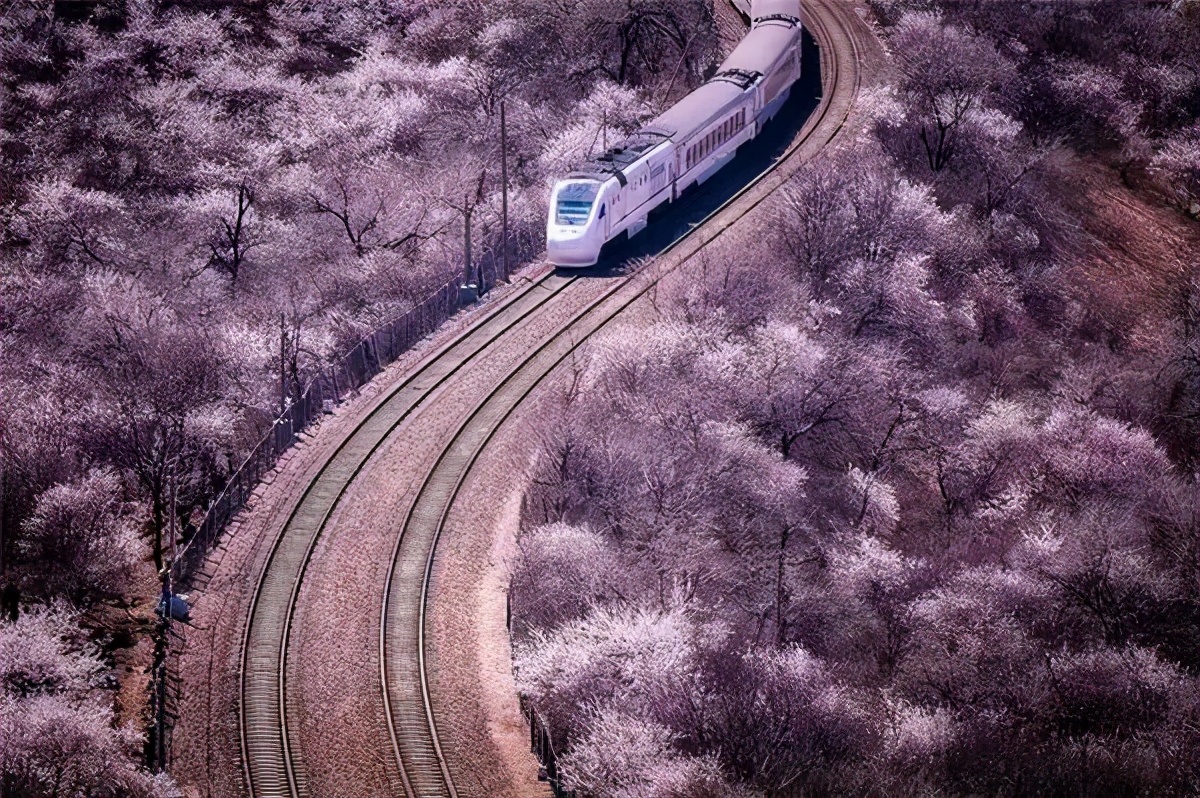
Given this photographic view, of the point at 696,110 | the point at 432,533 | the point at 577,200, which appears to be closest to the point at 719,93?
the point at 696,110

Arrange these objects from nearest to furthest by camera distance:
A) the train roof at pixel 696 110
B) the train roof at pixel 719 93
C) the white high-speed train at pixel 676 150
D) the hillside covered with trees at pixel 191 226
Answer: the hillside covered with trees at pixel 191 226, the white high-speed train at pixel 676 150, the train roof at pixel 719 93, the train roof at pixel 696 110

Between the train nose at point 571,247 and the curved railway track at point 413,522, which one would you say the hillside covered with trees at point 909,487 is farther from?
the train nose at point 571,247

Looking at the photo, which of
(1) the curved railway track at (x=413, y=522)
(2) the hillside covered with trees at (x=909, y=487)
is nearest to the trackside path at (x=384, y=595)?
(1) the curved railway track at (x=413, y=522)

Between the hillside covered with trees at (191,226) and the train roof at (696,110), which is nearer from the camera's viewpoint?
the hillside covered with trees at (191,226)

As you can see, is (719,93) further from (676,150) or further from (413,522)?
(413,522)

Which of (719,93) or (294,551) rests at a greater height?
(719,93)

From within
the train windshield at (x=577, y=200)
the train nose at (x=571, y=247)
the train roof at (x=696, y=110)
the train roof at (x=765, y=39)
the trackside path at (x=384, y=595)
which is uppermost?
the train roof at (x=765, y=39)

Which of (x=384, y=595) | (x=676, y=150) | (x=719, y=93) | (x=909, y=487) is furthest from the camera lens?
(x=719, y=93)

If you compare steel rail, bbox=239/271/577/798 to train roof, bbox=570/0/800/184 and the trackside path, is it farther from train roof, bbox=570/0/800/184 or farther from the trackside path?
train roof, bbox=570/0/800/184
